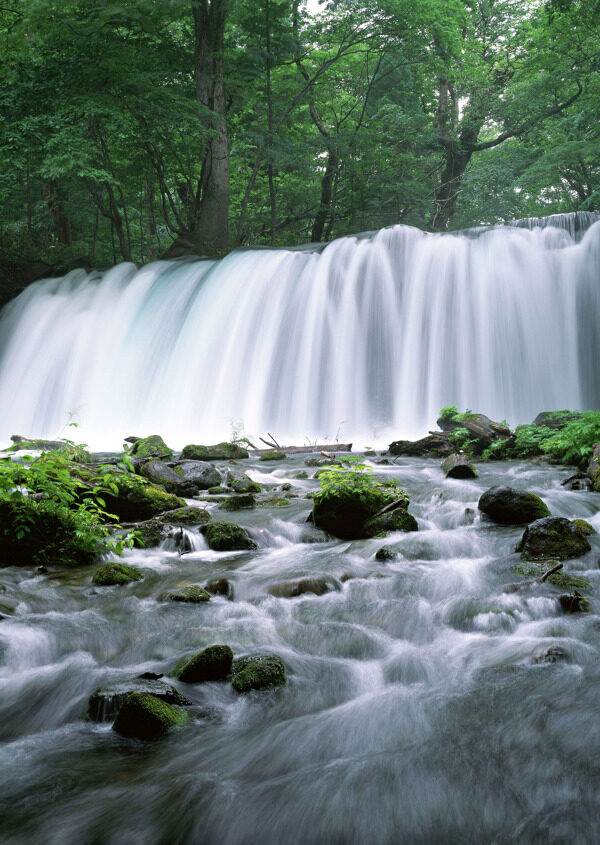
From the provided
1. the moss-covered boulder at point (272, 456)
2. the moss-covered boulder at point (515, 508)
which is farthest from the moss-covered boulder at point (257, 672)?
the moss-covered boulder at point (272, 456)

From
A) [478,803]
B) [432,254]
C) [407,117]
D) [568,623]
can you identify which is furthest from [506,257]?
[478,803]

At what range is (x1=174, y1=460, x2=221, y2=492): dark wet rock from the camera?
24.1 ft

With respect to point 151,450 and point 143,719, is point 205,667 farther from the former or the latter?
point 151,450

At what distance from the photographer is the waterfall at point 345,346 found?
13.0 metres

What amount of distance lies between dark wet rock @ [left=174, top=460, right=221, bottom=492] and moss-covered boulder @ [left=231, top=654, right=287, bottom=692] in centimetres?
418

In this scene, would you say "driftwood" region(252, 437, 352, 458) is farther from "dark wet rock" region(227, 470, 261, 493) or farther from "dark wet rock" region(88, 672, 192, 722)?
"dark wet rock" region(88, 672, 192, 722)

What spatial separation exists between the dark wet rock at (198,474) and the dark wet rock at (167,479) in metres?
0.14

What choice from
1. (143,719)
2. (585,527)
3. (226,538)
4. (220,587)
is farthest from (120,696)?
(585,527)

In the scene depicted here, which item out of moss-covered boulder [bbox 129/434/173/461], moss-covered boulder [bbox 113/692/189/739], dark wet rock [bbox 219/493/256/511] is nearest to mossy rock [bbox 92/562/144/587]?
moss-covered boulder [bbox 113/692/189/739]

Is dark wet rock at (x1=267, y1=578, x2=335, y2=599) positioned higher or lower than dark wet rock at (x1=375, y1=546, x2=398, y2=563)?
lower

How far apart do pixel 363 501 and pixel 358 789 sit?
3.33 metres

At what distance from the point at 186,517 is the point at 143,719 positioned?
3.16 m

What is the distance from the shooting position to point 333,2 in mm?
18641

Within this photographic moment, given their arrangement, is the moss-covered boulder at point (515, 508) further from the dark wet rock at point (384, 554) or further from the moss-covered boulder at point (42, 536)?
the moss-covered boulder at point (42, 536)
